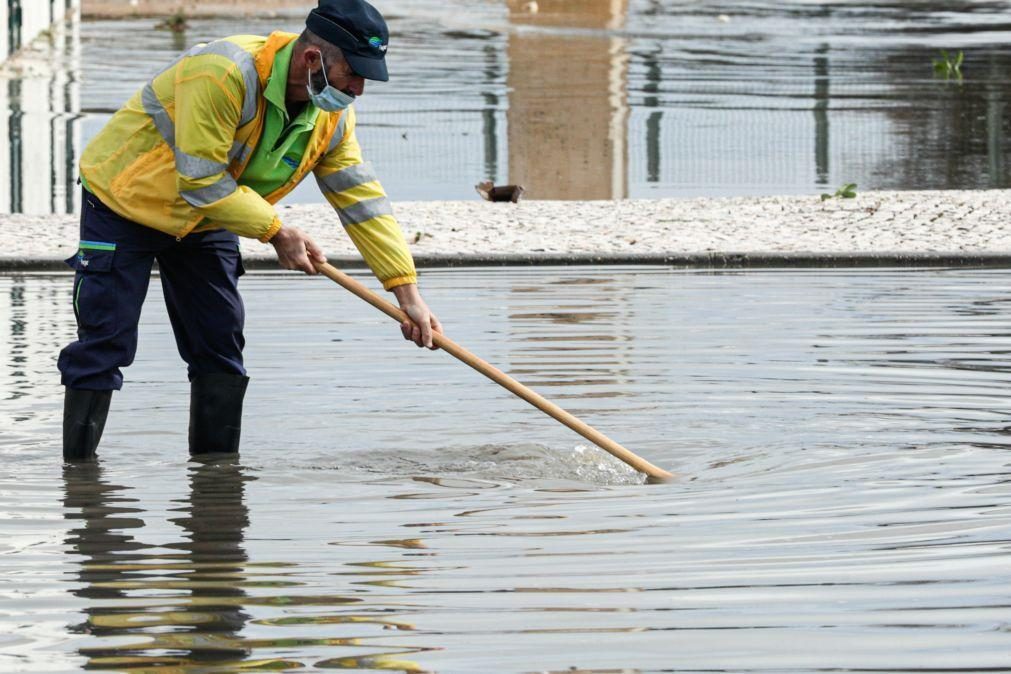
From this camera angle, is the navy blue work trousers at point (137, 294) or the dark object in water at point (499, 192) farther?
the dark object in water at point (499, 192)

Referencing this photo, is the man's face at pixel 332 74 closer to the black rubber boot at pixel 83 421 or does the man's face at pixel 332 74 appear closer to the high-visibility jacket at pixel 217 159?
the high-visibility jacket at pixel 217 159

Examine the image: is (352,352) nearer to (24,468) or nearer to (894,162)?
(24,468)

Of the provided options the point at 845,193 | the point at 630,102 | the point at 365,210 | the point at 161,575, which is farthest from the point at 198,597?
the point at 630,102

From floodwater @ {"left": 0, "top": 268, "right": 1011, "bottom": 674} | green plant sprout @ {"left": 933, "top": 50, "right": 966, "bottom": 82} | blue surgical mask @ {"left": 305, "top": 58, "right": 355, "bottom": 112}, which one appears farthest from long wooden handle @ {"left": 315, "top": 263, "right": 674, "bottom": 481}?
green plant sprout @ {"left": 933, "top": 50, "right": 966, "bottom": 82}

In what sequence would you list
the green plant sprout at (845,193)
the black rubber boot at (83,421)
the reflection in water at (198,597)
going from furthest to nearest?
1. the green plant sprout at (845,193)
2. the black rubber boot at (83,421)
3. the reflection in water at (198,597)

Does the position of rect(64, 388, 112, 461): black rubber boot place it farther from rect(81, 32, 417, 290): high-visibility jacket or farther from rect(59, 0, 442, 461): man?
rect(81, 32, 417, 290): high-visibility jacket

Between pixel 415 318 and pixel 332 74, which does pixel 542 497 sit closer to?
pixel 415 318

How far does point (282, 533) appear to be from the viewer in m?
5.79

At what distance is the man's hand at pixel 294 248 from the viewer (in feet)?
20.5

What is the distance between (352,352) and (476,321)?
81 cm

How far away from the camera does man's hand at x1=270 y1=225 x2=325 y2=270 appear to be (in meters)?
6.24

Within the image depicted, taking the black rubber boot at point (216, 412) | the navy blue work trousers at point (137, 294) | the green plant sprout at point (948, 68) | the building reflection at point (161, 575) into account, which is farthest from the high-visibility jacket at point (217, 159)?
the green plant sprout at point (948, 68)

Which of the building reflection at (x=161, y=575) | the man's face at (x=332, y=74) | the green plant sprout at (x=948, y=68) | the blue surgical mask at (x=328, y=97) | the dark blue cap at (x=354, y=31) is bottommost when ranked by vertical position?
the building reflection at (x=161, y=575)

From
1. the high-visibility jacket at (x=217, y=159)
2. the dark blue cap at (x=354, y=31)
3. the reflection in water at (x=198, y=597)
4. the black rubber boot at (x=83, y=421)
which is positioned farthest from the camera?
the black rubber boot at (x=83, y=421)
